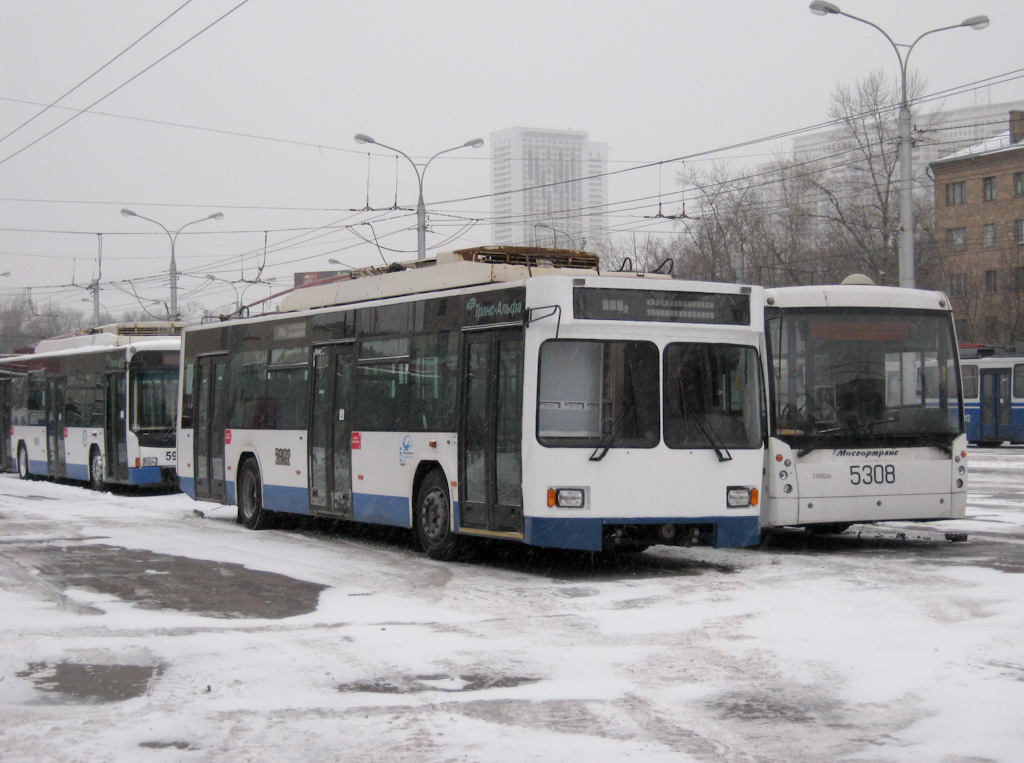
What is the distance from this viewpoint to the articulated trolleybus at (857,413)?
13.1 meters

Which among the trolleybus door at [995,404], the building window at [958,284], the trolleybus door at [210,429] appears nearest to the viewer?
the trolleybus door at [210,429]

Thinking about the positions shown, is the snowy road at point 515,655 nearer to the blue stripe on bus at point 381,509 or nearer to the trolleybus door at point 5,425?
the blue stripe on bus at point 381,509

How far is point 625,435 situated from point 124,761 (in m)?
6.44

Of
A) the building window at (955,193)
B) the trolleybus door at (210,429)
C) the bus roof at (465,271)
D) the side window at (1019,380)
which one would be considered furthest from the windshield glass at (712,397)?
the building window at (955,193)

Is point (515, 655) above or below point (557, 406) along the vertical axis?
below

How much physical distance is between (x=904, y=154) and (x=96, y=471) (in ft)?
56.3

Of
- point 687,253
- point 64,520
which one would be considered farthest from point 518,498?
point 687,253

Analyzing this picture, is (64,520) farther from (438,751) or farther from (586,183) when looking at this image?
(586,183)

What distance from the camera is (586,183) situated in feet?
527

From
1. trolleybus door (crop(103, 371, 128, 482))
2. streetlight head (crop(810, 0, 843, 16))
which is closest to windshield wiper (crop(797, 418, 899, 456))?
streetlight head (crop(810, 0, 843, 16))

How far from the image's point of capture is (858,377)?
13414 mm

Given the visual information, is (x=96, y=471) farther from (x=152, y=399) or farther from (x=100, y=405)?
(x=152, y=399)

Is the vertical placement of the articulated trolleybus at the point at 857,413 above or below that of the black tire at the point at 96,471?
above

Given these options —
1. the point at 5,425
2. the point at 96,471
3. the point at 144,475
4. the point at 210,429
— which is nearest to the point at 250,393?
the point at 210,429
